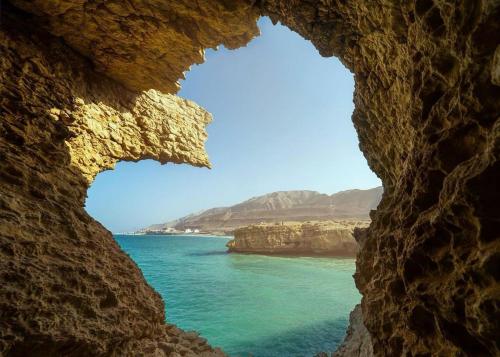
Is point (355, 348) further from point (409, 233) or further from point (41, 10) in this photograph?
point (41, 10)

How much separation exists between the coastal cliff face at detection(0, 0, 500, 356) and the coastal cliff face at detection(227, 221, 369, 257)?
3963 centimetres

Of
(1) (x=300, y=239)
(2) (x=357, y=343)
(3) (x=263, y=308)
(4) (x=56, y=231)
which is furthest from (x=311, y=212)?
(4) (x=56, y=231)

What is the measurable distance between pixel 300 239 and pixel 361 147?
1641 inches

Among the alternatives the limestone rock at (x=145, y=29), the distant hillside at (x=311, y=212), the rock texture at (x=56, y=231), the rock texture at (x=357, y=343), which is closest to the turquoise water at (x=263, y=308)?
the rock texture at (x=357, y=343)

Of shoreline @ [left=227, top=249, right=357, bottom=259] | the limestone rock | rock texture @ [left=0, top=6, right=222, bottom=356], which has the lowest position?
shoreline @ [left=227, top=249, right=357, bottom=259]

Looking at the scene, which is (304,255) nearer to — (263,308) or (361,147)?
(263,308)

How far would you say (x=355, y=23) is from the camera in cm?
434

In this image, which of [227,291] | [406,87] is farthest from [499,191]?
[227,291]

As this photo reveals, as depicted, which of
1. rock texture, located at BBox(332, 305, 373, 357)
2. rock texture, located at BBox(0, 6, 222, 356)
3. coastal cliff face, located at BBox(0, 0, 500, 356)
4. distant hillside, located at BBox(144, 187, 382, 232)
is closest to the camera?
coastal cliff face, located at BBox(0, 0, 500, 356)

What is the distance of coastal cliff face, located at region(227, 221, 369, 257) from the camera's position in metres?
43.4

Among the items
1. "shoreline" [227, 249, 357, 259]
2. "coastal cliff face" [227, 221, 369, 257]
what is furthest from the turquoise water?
"shoreline" [227, 249, 357, 259]

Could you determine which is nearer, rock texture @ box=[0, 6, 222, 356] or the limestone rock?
rock texture @ box=[0, 6, 222, 356]

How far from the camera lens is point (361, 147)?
632 cm

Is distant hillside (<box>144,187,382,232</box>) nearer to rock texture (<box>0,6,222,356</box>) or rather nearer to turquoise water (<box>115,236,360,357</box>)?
turquoise water (<box>115,236,360,357</box>)
